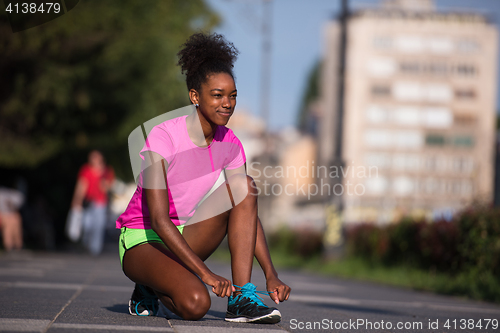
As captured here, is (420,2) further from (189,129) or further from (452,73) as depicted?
(189,129)

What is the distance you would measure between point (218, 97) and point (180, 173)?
50cm

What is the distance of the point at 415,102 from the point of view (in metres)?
85.2

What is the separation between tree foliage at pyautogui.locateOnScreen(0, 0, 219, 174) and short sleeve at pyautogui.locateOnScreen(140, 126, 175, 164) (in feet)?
38.6

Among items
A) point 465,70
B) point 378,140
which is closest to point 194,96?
point 378,140

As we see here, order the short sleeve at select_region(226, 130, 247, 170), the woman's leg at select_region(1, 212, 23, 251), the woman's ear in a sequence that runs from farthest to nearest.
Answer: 1. the woman's leg at select_region(1, 212, 23, 251)
2. the short sleeve at select_region(226, 130, 247, 170)
3. the woman's ear

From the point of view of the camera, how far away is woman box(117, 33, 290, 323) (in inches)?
143

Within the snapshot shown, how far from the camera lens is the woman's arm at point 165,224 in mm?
3402

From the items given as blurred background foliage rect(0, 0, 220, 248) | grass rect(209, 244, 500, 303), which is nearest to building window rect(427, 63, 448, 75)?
blurred background foliage rect(0, 0, 220, 248)

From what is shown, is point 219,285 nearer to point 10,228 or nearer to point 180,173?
point 180,173

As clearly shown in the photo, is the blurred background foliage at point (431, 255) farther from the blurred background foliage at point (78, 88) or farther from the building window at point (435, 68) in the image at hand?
the building window at point (435, 68)

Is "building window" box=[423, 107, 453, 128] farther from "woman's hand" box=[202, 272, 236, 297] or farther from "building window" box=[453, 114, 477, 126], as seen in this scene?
"woman's hand" box=[202, 272, 236, 297]

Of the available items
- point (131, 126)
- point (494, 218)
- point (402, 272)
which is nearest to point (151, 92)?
point (131, 126)

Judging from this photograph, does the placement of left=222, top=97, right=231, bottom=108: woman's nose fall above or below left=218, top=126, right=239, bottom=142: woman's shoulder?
above

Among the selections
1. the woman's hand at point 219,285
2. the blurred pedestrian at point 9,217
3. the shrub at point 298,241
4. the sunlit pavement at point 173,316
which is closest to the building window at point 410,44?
the shrub at point 298,241
